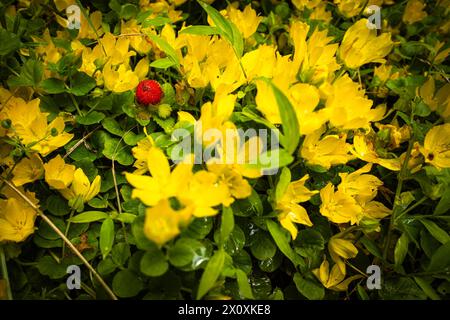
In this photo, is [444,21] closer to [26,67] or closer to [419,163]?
[419,163]

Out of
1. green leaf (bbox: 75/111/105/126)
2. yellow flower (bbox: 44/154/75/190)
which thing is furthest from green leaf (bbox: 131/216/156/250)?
green leaf (bbox: 75/111/105/126)

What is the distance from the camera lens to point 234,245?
935 millimetres

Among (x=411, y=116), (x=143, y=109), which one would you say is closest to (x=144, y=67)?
(x=143, y=109)

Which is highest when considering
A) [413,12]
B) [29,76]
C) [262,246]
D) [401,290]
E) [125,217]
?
[29,76]

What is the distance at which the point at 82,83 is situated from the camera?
1079 millimetres

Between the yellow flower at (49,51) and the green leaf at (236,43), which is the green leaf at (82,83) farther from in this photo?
the green leaf at (236,43)

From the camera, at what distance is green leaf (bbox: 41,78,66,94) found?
1052mm

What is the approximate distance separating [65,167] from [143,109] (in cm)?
25

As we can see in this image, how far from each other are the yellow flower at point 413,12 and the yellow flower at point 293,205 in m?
0.89

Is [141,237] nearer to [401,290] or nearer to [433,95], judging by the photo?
[401,290]

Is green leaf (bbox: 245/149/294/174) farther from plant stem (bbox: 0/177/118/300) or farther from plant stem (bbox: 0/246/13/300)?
plant stem (bbox: 0/246/13/300)

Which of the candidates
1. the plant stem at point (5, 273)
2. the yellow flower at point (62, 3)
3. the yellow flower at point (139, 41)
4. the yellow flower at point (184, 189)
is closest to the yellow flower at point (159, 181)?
the yellow flower at point (184, 189)

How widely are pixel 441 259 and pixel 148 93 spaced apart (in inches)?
31.5


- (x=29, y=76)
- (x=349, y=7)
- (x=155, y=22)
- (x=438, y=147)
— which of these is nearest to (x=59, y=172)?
(x=29, y=76)
